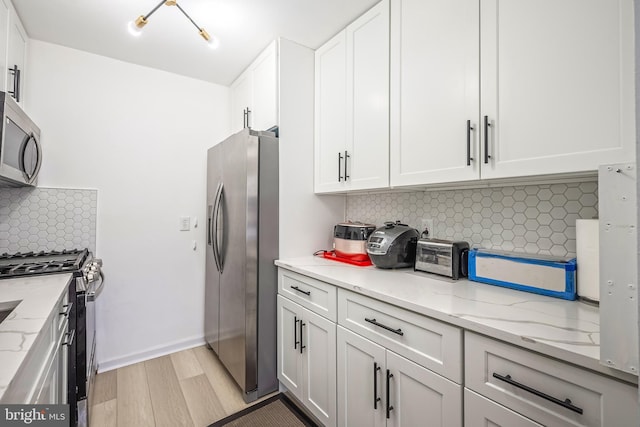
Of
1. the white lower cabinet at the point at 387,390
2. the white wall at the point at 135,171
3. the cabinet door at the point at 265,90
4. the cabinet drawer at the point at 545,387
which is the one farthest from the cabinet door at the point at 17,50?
the cabinet drawer at the point at 545,387

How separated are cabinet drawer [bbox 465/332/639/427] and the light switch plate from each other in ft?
7.76

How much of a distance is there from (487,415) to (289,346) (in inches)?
47.0

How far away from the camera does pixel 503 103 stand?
1.15 m

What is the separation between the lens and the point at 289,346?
1.82 meters

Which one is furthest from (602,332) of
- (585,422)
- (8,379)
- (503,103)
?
(8,379)

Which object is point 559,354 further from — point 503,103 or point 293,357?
point 293,357

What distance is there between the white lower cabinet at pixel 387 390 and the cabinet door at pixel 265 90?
5.00 feet

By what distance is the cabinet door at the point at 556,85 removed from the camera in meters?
0.89

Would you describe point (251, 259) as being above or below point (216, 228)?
below

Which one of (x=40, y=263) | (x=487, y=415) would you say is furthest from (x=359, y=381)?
(x=40, y=263)

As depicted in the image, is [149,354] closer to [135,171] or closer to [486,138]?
[135,171]

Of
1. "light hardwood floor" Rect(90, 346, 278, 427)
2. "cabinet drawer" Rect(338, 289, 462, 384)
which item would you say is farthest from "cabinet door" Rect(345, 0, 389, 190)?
"light hardwood floor" Rect(90, 346, 278, 427)

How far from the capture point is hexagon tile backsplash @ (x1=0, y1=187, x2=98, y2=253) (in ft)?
6.48

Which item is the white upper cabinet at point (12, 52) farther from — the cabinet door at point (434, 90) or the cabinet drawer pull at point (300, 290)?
the cabinet door at point (434, 90)
